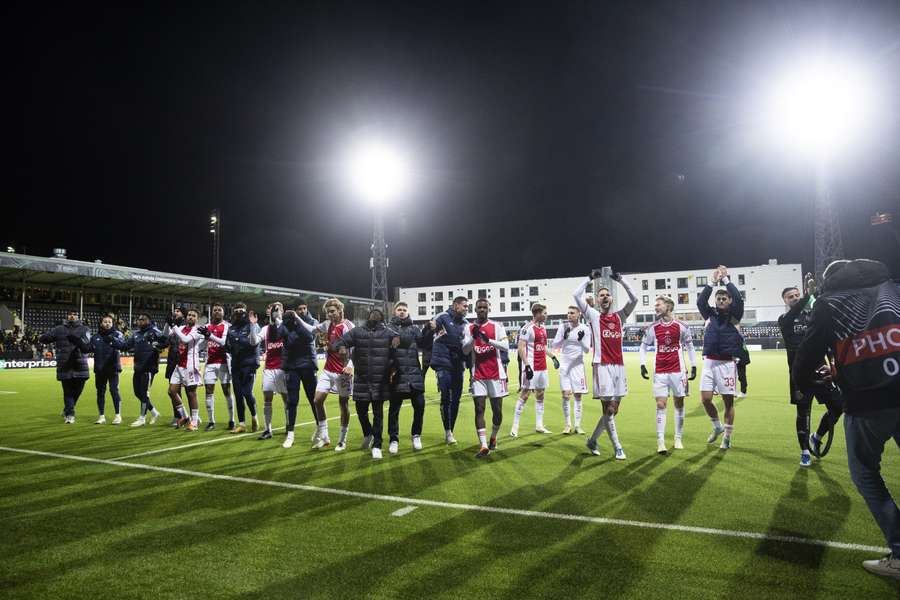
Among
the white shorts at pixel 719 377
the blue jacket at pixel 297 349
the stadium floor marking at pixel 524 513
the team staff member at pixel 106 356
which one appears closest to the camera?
the stadium floor marking at pixel 524 513

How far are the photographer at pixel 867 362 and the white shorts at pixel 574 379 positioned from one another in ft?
19.8

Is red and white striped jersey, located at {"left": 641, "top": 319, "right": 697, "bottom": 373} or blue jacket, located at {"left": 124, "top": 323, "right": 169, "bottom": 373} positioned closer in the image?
red and white striped jersey, located at {"left": 641, "top": 319, "right": 697, "bottom": 373}

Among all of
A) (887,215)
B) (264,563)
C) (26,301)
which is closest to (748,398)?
(887,215)

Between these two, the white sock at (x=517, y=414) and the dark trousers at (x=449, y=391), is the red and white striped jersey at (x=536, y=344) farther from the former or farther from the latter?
the dark trousers at (x=449, y=391)

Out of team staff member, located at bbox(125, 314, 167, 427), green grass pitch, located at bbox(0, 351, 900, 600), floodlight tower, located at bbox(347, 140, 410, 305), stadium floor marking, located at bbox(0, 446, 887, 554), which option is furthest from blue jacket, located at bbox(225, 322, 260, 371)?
floodlight tower, located at bbox(347, 140, 410, 305)

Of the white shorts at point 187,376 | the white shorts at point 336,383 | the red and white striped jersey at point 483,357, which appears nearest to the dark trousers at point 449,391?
the red and white striped jersey at point 483,357

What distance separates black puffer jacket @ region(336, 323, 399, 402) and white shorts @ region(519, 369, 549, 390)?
2973mm

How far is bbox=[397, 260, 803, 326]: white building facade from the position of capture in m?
64.8

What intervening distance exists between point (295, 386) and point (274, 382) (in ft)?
2.35

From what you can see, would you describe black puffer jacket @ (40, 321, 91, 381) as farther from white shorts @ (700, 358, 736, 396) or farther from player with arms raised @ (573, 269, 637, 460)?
white shorts @ (700, 358, 736, 396)

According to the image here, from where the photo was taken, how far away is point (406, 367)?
7996 millimetres

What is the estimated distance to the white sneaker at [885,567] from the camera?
3.50m

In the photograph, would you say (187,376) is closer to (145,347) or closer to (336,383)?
(145,347)

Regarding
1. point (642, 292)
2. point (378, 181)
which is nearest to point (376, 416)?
point (378, 181)
